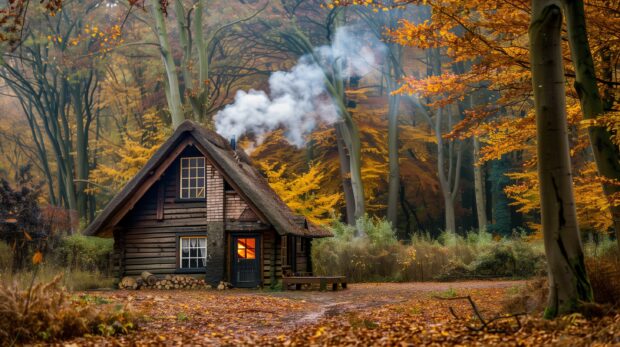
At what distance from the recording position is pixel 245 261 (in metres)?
23.7

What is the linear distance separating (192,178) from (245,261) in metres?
3.42

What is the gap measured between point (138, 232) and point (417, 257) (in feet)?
34.9

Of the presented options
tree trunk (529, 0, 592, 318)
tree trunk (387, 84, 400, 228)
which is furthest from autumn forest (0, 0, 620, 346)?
tree trunk (387, 84, 400, 228)

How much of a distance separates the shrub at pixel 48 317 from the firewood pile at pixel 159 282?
12789 millimetres

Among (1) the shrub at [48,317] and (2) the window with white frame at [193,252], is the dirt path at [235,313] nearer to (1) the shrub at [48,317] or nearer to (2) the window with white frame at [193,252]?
(1) the shrub at [48,317]

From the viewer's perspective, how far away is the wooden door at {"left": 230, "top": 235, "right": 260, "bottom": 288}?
23469mm

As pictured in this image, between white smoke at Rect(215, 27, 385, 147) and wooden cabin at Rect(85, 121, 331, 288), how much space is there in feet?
21.6

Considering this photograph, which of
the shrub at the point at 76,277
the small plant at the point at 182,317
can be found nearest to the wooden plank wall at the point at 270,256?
the shrub at the point at 76,277

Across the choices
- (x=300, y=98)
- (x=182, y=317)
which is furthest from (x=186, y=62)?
(x=182, y=317)

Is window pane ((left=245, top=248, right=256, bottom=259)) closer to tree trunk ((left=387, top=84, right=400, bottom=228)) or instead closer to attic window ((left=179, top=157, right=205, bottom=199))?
attic window ((left=179, top=157, right=205, bottom=199))

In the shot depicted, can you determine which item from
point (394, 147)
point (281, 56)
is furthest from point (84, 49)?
point (394, 147)

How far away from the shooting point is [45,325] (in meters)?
→ 9.70

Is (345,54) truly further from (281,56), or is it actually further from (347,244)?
(347,244)

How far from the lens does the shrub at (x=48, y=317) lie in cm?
928
